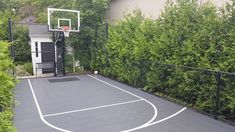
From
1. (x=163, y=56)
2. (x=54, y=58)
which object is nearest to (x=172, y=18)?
(x=163, y=56)

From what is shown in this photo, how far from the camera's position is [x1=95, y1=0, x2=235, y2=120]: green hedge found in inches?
254

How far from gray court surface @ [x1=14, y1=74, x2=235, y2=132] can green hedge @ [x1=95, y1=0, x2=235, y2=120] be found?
56 centimetres

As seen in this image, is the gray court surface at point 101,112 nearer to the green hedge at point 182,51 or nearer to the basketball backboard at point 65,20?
the green hedge at point 182,51

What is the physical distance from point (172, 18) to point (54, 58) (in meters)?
6.76

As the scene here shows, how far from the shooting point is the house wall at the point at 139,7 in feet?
34.0

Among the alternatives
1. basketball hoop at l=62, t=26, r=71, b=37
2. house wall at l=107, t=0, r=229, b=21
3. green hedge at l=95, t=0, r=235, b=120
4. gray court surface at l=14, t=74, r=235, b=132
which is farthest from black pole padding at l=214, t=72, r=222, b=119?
basketball hoop at l=62, t=26, r=71, b=37

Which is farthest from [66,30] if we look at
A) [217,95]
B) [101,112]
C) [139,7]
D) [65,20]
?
[217,95]

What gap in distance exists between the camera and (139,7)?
38.6ft

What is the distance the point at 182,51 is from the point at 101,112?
3220mm

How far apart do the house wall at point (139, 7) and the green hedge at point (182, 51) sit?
2.87 ft

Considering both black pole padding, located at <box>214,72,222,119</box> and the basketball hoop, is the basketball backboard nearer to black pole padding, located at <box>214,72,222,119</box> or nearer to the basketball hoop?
the basketball hoop

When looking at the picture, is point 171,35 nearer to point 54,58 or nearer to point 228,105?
point 228,105

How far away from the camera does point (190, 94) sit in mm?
7422

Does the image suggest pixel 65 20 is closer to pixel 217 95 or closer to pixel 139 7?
pixel 139 7
